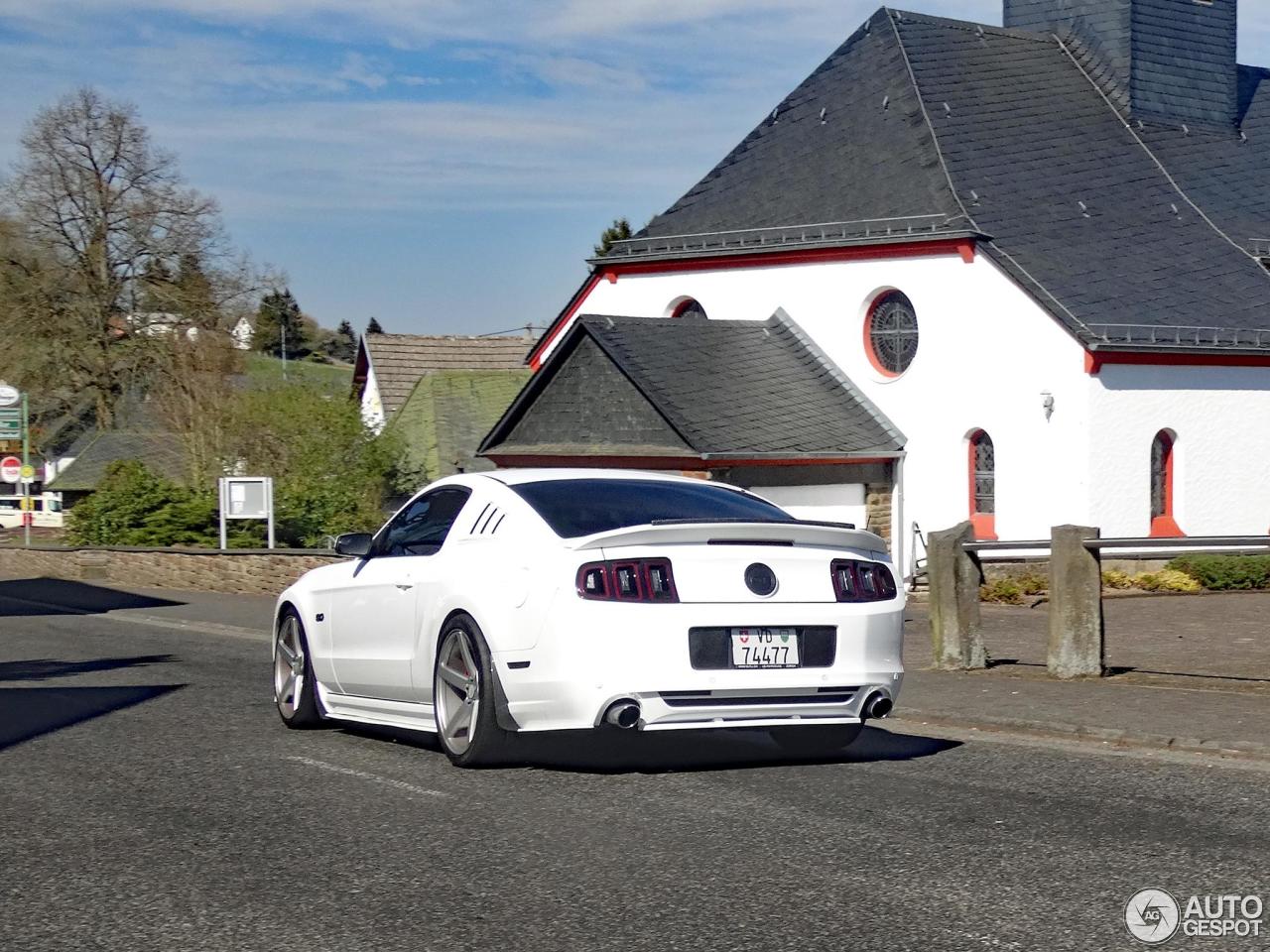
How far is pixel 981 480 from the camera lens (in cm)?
3080

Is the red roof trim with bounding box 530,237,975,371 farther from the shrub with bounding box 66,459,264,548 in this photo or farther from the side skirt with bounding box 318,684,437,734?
the side skirt with bounding box 318,684,437,734

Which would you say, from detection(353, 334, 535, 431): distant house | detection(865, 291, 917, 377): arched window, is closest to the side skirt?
detection(865, 291, 917, 377): arched window

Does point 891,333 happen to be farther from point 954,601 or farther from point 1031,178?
point 954,601

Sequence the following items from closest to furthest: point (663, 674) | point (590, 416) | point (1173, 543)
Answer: point (663, 674)
point (1173, 543)
point (590, 416)

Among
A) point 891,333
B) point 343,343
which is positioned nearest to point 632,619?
point 891,333

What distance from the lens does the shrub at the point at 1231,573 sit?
83.0 feet

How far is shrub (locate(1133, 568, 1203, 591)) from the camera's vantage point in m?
25.3

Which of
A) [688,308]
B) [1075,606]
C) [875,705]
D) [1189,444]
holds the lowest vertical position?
[875,705]

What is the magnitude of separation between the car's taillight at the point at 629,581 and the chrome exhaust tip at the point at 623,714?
0.48m

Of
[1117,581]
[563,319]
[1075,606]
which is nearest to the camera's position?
[1075,606]

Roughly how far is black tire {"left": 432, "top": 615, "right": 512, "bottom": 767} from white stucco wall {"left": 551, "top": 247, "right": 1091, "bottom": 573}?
69.4 ft

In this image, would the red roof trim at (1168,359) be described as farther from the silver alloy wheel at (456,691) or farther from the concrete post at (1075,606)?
the silver alloy wheel at (456,691)

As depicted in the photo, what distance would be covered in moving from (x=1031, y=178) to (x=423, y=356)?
35679 millimetres
